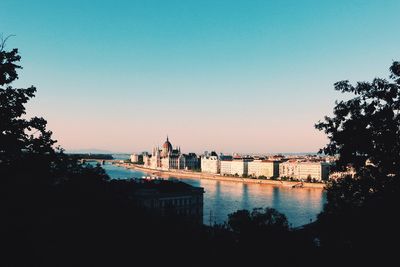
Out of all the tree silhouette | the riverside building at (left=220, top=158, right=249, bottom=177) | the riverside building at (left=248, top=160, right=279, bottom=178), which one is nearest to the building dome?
the riverside building at (left=220, top=158, right=249, bottom=177)

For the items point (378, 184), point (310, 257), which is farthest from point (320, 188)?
point (378, 184)

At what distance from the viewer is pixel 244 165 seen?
133250 millimetres

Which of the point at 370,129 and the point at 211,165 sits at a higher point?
the point at 370,129

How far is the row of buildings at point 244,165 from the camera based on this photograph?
346 ft

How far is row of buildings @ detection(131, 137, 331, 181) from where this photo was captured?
105 m

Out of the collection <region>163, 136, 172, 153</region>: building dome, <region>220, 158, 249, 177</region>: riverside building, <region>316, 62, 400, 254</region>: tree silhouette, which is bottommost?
<region>220, 158, 249, 177</region>: riverside building

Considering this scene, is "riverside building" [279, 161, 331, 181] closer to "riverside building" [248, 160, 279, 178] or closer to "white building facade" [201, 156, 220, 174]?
"riverside building" [248, 160, 279, 178]

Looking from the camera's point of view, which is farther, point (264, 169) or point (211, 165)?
point (211, 165)

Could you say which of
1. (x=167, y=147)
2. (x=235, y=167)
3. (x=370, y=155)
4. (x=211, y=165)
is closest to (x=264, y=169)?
(x=235, y=167)

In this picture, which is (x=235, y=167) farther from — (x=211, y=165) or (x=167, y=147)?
(x=167, y=147)

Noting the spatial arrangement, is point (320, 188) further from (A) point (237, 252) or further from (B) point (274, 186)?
(A) point (237, 252)

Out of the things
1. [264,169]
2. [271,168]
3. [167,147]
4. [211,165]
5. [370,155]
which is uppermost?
[167,147]

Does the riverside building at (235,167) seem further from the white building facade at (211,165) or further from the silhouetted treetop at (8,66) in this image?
the silhouetted treetop at (8,66)

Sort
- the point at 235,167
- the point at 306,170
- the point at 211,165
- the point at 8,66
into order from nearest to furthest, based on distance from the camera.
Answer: the point at 8,66, the point at 306,170, the point at 235,167, the point at 211,165
